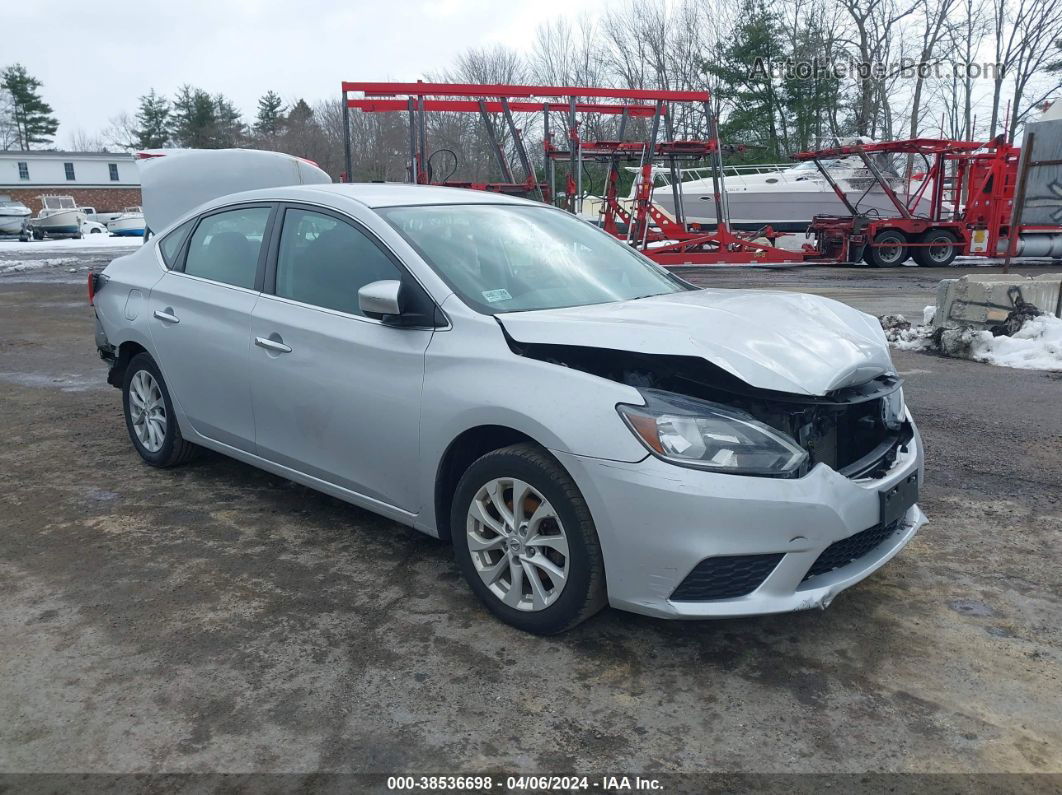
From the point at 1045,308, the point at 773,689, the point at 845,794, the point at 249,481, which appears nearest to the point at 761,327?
the point at 773,689

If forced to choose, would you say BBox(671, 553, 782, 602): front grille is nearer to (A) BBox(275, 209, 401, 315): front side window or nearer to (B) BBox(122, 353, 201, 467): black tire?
(A) BBox(275, 209, 401, 315): front side window

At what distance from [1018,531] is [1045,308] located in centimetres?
572

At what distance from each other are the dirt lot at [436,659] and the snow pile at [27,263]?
775 inches

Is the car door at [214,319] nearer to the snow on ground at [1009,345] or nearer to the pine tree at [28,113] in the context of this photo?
the snow on ground at [1009,345]

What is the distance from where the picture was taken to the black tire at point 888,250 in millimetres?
19219

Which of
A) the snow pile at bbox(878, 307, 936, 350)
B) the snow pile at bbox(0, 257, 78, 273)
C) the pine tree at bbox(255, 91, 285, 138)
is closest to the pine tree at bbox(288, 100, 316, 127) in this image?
the pine tree at bbox(255, 91, 285, 138)

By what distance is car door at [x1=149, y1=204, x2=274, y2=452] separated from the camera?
407 centimetres

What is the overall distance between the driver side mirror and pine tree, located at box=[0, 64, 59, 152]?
85.2 meters

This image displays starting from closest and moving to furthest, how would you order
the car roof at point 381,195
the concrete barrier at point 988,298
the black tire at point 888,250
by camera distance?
the car roof at point 381,195 → the concrete barrier at point 988,298 → the black tire at point 888,250

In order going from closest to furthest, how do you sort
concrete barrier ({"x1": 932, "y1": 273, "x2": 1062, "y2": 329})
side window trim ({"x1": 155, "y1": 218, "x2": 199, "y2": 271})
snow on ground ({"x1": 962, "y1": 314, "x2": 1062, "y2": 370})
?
side window trim ({"x1": 155, "y1": 218, "x2": 199, "y2": 271}), snow on ground ({"x1": 962, "y1": 314, "x2": 1062, "y2": 370}), concrete barrier ({"x1": 932, "y1": 273, "x2": 1062, "y2": 329})

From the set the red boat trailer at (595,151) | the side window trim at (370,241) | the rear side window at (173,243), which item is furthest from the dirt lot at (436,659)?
the red boat trailer at (595,151)

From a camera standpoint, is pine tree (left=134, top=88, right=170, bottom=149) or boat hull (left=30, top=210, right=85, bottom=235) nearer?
boat hull (left=30, top=210, right=85, bottom=235)

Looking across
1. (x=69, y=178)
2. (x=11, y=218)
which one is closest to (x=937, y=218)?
(x=11, y=218)

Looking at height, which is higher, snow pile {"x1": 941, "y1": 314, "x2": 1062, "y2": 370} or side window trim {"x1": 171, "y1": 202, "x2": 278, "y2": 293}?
side window trim {"x1": 171, "y1": 202, "x2": 278, "y2": 293}
